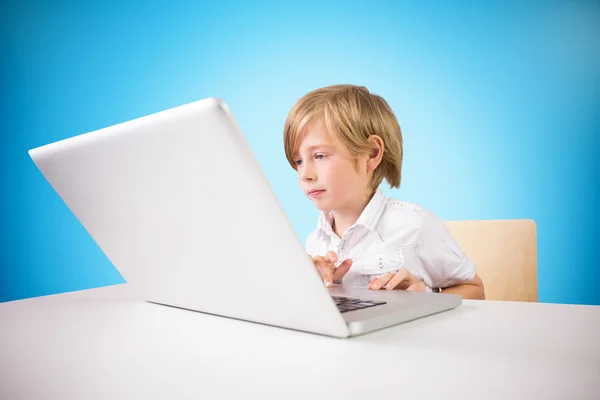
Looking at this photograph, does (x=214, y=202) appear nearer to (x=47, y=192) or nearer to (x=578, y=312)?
(x=578, y=312)

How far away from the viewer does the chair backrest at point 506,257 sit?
1154 mm

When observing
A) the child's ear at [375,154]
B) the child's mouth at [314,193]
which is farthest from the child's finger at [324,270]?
the child's ear at [375,154]

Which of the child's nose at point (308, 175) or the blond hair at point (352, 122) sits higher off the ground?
the blond hair at point (352, 122)

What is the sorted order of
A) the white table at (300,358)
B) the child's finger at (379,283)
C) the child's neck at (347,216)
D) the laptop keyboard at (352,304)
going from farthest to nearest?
the child's neck at (347,216)
the child's finger at (379,283)
the laptop keyboard at (352,304)
the white table at (300,358)

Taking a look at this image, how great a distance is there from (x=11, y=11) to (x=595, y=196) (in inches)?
126

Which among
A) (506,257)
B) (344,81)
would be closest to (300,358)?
(506,257)

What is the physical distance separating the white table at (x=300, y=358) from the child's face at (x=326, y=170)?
54cm

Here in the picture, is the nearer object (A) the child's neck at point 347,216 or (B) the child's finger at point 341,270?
(B) the child's finger at point 341,270

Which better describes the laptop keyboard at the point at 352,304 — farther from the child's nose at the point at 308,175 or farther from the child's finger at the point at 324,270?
the child's nose at the point at 308,175

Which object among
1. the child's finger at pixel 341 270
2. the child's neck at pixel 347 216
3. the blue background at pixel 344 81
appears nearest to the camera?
the child's finger at pixel 341 270

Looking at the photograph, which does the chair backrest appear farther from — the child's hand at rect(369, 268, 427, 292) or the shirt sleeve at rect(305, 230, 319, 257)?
the child's hand at rect(369, 268, 427, 292)

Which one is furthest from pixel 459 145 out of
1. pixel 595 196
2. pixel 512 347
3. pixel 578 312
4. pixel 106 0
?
pixel 512 347

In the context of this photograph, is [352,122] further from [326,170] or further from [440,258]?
[440,258]

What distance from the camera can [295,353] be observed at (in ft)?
1.23
